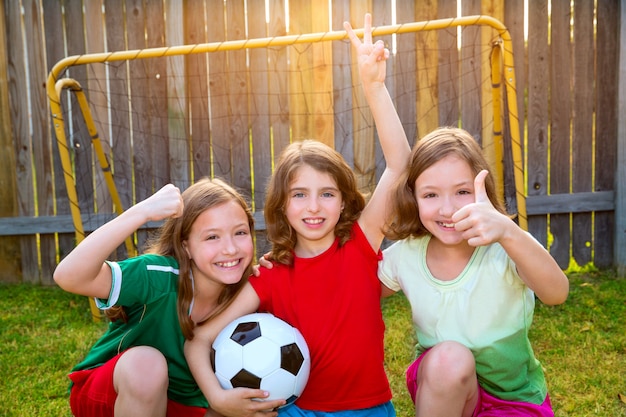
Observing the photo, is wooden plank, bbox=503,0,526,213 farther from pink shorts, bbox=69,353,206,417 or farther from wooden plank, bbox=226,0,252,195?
pink shorts, bbox=69,353,206,417

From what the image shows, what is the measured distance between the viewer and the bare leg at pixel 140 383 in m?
2.21

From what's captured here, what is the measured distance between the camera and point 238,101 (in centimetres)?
495

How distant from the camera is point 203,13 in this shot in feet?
16.0

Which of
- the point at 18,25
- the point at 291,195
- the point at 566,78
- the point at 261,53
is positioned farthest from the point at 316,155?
the point at 18,25

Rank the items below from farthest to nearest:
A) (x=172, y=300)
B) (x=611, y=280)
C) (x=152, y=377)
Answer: (x=611, y=280), (x=172, y=300), (x=152, y=377)

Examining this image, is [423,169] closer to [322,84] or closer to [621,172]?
[322,84]

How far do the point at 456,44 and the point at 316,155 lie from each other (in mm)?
2673

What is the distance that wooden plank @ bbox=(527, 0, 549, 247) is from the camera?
4789mm

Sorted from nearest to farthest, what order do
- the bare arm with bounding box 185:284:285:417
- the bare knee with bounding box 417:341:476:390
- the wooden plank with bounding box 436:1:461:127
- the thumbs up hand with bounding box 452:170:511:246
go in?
the thumbs up hand with bounding box 452:170:511:246, the bare knee with bounding box 417:341:476:390, the bare arm with bounding box 185:284:285:417, the wooden plank with bounding box 436:1:461:127

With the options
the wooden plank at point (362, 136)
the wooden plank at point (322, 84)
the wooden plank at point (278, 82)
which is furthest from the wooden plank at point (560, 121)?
the wooden plank at point (278, 82)

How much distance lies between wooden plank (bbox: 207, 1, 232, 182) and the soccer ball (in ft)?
8.81

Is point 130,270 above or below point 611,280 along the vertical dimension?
above

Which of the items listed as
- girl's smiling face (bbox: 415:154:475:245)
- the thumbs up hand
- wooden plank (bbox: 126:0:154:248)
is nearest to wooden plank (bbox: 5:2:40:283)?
wooden plank (bbox: 126:0:154:248)

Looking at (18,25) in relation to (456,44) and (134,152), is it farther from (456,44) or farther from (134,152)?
(456,44)
